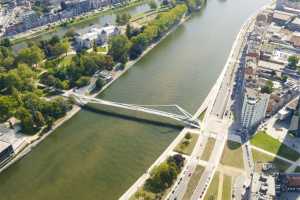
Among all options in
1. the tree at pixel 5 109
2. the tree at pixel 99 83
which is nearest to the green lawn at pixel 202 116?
the tree at pixel 99 83

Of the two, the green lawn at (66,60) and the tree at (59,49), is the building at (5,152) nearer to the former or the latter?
the green lawn at (66,60)

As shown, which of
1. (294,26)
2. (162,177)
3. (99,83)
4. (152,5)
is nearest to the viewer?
(162,177)

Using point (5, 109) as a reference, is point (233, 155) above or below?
below

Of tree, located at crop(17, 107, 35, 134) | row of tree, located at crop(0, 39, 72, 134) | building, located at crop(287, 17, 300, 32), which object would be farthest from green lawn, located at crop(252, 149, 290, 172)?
building, located at crop(287, 17, 300, 32)

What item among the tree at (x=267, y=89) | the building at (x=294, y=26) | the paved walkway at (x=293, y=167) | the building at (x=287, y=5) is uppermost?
the building at (x=287, y=5)

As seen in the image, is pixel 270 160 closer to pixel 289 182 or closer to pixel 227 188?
pixel 289 182

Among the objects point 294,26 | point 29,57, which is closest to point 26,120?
point 29,57
